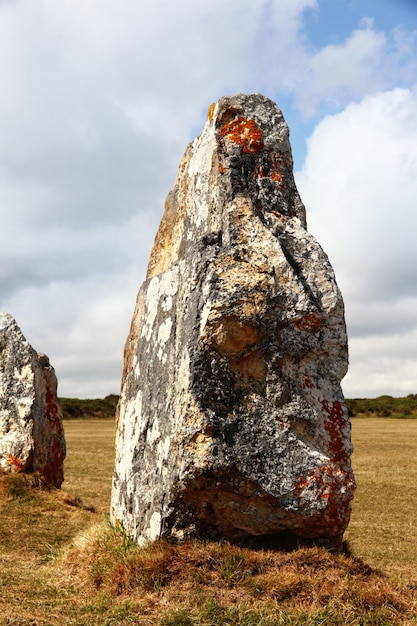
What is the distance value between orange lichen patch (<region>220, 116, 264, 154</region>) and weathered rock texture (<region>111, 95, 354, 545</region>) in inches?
1.4

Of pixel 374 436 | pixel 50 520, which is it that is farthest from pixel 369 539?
pixel 374 436

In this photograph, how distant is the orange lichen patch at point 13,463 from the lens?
11703 mm

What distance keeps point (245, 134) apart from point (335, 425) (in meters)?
3.13

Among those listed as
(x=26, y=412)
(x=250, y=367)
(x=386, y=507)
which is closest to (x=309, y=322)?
(x=250, y=367)

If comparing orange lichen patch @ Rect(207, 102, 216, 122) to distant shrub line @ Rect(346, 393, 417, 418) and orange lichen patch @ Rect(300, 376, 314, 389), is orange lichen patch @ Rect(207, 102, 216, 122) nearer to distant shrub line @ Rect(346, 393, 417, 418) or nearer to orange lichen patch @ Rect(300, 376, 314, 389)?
orange lichen patch @ Rect(300, 376, 314, 389)

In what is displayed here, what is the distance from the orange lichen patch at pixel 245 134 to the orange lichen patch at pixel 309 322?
193cm

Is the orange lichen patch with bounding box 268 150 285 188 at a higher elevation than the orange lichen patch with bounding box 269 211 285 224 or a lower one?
higher

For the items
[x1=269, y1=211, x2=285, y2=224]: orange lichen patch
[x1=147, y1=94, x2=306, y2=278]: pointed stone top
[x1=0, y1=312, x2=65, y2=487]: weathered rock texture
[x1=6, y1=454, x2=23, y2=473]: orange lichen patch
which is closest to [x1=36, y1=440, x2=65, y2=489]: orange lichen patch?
[x1=0, y1=312, x2=65, y2=487]: weathered rock texture

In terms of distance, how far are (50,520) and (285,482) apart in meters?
5.24

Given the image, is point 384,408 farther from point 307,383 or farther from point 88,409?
point 307,383

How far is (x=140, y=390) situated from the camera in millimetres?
7297

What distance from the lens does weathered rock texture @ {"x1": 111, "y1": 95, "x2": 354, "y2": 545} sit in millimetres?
6117

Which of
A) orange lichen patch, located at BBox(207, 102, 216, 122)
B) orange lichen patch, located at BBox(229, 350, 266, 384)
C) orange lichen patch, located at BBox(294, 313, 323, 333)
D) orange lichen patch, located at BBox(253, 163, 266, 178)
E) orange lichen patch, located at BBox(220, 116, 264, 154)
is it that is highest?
orange lichen patch, located at BBox(207, 102, 216, 122)

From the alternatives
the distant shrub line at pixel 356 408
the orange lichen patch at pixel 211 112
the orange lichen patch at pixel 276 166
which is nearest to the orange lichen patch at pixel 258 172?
the orange lichen patch at pixel 276 166
